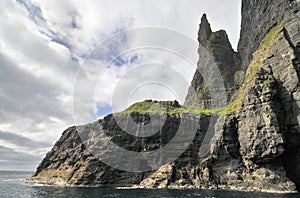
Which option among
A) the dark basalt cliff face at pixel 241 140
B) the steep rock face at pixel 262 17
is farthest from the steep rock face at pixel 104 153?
the steep rock face at pixel 262 17

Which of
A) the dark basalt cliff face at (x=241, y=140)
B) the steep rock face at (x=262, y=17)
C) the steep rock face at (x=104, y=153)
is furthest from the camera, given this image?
the steep rock face at (x=104, y=153)

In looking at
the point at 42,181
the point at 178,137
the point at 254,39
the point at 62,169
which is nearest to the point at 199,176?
the point at 178,137

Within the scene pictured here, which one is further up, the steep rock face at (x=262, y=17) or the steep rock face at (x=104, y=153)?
the steep rock face at (x=262, y=17)

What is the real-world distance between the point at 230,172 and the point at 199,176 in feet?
48.9

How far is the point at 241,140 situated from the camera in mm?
112938

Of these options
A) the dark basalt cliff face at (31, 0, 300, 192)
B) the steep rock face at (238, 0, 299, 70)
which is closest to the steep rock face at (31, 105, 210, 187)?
the dark basalt cliff face at (31, 0, 300, 192)

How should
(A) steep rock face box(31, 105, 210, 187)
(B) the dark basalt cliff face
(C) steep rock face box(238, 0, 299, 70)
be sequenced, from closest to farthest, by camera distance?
(B) the dark basalt cliff face < (C) steep rock face box(238, 0, 299, 70) < (A) steep rock face box(31, 105, 210, 187)

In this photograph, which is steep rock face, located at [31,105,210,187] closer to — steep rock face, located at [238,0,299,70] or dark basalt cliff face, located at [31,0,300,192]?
dark basalt cliff face, located at [31,0,300,192]

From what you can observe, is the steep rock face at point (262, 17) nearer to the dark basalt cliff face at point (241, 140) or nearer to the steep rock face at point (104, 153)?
the dark basalt cliff face at point (241, 140)

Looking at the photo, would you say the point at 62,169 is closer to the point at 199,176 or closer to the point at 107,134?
the point at 107,134

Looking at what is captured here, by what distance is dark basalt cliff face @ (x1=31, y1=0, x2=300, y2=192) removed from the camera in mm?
103338

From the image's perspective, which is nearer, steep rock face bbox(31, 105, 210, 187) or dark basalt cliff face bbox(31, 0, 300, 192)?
dark basalt cliff face bbox(31, 0, 300, 192)

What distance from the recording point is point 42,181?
477ft

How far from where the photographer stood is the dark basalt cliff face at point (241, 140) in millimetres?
103338
